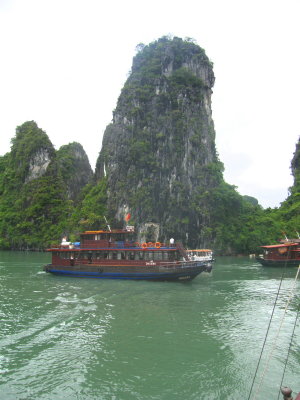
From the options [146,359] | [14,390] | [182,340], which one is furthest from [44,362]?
[182,340]

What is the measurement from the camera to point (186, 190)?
5766 cm

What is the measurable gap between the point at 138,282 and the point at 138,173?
35.3m

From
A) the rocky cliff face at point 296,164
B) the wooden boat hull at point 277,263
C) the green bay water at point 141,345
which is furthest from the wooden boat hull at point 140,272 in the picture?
the rocky cliff face at point 296,164

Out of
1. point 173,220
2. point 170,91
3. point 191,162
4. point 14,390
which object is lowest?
point 14,390

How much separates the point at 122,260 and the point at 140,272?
1923 millimetres

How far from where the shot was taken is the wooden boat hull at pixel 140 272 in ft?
81.3

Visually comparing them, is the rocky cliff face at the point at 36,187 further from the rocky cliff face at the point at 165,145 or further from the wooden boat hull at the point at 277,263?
the wooden boat hull at the point at 277,263

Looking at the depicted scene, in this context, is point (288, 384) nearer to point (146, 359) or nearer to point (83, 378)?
point (146, 359)

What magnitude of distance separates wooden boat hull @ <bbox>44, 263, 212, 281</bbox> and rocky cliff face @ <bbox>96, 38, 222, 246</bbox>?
1067 inches

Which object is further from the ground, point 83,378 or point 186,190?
point 186,190

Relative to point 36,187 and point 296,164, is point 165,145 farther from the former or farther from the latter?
point 36,187

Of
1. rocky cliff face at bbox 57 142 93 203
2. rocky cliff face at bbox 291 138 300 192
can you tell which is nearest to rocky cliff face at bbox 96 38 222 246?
rocky cliff face at bbox 291 138 300 192

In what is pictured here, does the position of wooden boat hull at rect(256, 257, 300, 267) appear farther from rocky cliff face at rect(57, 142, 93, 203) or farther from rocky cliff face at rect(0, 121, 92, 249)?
rocky cliff face at rect(57, 142, 93, 203)

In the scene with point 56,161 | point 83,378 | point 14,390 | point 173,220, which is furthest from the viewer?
point 56,161
